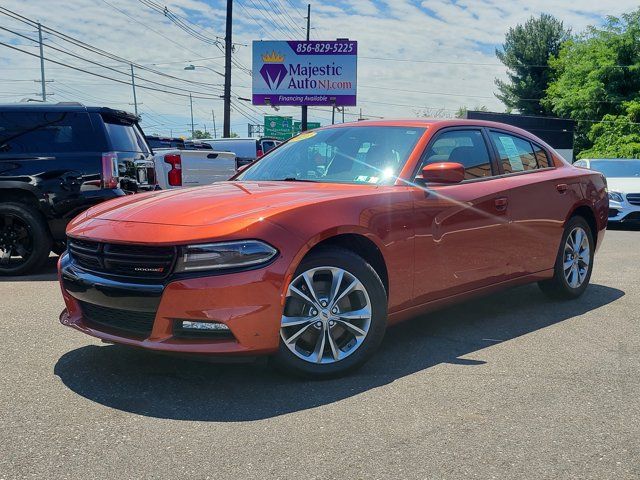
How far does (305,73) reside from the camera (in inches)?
1259

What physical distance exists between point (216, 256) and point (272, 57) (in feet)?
100.0

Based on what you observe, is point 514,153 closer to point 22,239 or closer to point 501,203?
point 501,203

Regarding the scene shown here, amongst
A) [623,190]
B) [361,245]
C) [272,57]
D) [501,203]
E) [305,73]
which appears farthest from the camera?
[272,57]

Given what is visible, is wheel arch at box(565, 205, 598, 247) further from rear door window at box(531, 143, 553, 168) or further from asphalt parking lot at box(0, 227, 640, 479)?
asphalt parking lot at box(0, 227, 640, 479)

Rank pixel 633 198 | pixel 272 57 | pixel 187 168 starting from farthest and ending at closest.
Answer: pixel 272 57 → pixel 633 198 → pixel 187 168

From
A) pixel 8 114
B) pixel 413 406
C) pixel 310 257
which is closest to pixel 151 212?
pixel 310 257

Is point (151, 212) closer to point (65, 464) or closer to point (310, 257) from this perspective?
point (310, 257)

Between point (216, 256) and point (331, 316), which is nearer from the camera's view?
point (216, 256)

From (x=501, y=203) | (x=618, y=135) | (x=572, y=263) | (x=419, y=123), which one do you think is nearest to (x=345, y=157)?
(x=419, y=123)

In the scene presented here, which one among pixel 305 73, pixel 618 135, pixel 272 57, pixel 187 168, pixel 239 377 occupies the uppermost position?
pixel 272 57

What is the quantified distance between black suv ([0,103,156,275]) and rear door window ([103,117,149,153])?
25 millimetres

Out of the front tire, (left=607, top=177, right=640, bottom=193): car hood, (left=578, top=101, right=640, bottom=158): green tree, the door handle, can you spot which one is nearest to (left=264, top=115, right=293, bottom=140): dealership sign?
(left=578, top=101, right=640, bottom=158): green tree

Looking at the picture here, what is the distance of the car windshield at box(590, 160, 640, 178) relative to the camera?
1421cm

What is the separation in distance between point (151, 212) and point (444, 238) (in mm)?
1906
